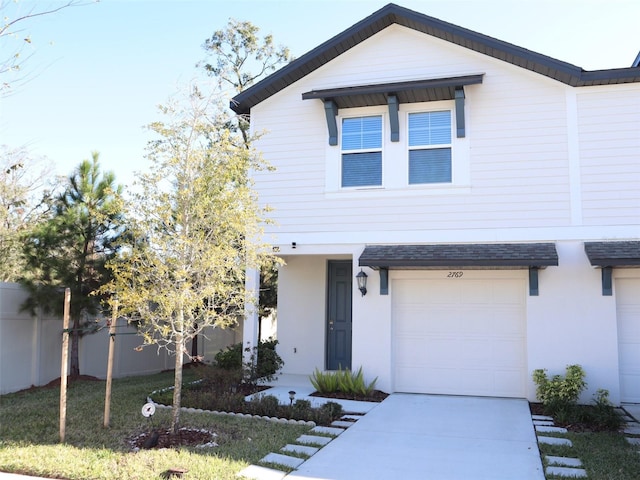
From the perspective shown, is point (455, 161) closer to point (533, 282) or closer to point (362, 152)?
point (362, 152)

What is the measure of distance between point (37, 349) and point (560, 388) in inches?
385

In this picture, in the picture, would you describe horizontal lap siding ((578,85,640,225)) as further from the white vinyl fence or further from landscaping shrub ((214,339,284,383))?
the white vinyl fence

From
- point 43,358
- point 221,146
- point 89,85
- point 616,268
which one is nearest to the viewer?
point 221,146

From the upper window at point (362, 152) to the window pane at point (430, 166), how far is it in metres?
0.67

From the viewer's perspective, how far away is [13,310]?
10766mm

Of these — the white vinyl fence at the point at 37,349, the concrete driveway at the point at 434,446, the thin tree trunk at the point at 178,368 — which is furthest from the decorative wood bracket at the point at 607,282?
the white vinyl fence at the point at 37,349

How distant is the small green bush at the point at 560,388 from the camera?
8.82 meters

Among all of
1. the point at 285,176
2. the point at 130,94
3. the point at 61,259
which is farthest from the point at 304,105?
the point at 61,259

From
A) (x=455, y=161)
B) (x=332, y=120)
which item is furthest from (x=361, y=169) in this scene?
(x=455, y=161)

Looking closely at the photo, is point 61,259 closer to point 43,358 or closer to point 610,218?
point 43,358

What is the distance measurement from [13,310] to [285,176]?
232 inches

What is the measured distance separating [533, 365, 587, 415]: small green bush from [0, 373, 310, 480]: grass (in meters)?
4.08

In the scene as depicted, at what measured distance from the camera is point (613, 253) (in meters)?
9.31

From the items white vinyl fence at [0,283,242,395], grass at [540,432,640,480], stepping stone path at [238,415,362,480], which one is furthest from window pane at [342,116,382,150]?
grass at [540,432,640,480]
